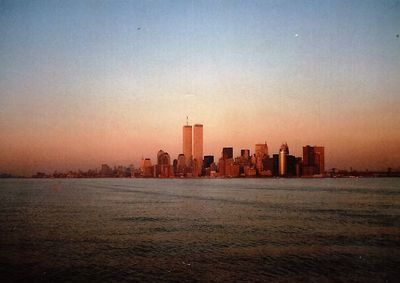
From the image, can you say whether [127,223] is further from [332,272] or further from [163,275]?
[332,272]

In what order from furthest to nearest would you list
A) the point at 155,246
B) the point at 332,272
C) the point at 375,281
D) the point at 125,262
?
1. the point at 155,246
2. the point at 125,262
3. the point at 332,272
4. the point at 375,281

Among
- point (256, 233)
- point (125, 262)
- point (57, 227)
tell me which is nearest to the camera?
point (125, 262)

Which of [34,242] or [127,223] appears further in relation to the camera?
[127,223]

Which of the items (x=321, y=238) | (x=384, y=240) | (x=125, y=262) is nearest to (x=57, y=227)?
(x=125, y=262)

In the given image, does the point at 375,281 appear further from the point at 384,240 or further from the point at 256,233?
the point at 256,233

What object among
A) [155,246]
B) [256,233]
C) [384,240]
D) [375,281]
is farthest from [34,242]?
[384,240]

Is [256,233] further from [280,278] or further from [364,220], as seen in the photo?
[364,220]

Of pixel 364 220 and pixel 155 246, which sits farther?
pixel 364 220

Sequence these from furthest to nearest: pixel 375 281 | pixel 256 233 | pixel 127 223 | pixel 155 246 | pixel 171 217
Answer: pixel 171 217 < pixel 127 223 < pixel 256 233 < pixel 155 246 < pixel 375 281

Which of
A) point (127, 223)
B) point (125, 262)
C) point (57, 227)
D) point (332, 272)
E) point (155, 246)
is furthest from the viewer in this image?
point (127, 223)
